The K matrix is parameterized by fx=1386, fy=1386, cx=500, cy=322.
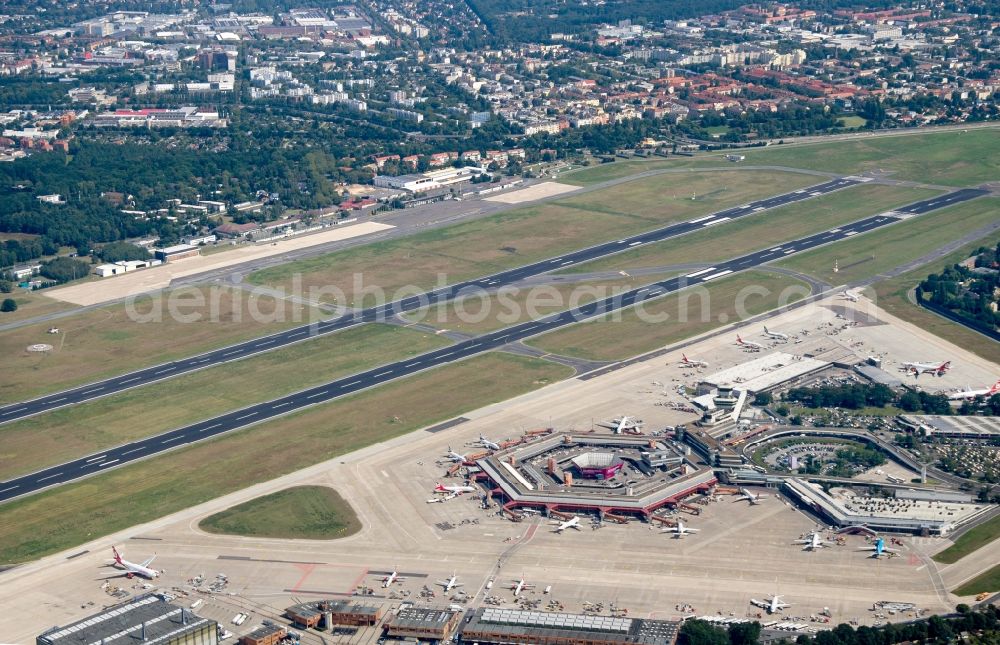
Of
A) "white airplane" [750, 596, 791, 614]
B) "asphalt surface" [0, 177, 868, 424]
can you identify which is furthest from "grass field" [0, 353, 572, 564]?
"white airplane" [750, 596, 791, 614]

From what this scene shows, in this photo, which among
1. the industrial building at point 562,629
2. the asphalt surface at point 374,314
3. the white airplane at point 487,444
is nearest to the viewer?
the industrial building at point 562,629

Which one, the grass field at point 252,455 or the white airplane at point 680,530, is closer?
the white airplane at point 680,530

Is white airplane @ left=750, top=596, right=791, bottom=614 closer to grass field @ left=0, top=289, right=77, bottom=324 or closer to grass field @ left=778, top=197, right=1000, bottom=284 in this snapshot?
grass field @ left=778, top=197, right=1000, bottom=284

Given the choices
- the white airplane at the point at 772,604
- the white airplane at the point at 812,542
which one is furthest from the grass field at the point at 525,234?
the white airplane at the point at 772,604

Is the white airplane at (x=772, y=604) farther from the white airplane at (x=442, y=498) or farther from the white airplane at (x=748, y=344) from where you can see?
the white airplane at (x=748, y=344)

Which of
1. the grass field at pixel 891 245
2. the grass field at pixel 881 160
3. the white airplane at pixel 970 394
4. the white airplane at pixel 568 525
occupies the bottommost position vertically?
the white airplane at pixel 568 525

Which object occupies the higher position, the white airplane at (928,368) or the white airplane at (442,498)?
the white airplane at (928,368)
